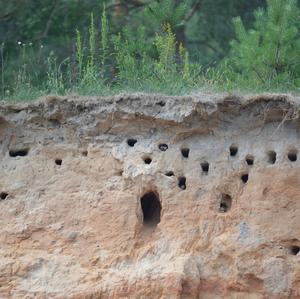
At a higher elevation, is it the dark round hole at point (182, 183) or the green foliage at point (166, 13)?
the green foliage at point (166, 13)

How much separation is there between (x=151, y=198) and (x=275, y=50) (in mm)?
1992

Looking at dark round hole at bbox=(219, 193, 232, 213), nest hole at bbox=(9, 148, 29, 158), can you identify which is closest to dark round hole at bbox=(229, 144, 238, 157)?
dark round hole at bbox=(219, 193, 232, 213)

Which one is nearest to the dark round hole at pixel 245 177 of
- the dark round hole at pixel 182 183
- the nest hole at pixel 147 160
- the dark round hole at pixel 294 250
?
the dark round hole at pixel 182 183

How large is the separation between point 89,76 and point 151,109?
82cm

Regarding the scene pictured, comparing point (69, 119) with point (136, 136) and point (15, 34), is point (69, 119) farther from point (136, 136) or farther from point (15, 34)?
point (15, 34)

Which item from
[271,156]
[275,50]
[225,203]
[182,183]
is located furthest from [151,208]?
[275,50]

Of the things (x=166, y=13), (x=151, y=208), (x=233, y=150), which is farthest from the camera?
(x=166, y=13)

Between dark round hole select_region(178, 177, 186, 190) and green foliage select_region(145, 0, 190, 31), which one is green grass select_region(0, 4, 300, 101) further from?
dark round hole select_region(178, 177, 186, 190)

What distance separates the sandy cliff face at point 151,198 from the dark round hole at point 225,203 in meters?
0.01

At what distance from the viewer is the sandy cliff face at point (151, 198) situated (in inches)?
334

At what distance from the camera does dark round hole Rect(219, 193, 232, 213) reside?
871 centimetres

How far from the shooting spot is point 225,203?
8742 mm

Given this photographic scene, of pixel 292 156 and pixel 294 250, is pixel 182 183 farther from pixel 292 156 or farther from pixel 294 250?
pixel 294 250

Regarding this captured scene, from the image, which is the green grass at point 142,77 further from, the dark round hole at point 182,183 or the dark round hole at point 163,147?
the dark round hole at point 182,183
